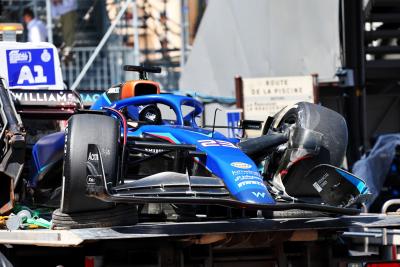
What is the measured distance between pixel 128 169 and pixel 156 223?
0.61m

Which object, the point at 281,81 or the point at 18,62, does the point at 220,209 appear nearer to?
the point at 18,62

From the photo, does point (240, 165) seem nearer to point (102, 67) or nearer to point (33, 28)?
point (33, 28)

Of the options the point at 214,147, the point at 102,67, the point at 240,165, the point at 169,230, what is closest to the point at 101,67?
the point at 102,67

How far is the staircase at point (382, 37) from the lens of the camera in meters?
15.8

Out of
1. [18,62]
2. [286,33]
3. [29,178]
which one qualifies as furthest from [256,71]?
[29,178]

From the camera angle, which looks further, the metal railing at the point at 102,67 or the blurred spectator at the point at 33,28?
the metal railing at the point at 102,67

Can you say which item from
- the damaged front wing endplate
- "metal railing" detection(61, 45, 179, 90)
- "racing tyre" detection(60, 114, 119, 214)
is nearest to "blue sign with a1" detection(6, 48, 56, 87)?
"racing tyre" detection(60, 114, 119, 214)

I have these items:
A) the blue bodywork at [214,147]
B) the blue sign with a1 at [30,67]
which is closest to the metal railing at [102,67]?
the blue sign with a1 at [30,67]

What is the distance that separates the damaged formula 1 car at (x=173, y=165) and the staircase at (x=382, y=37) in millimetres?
7672

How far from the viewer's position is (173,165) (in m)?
7.39

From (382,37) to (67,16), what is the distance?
640cm

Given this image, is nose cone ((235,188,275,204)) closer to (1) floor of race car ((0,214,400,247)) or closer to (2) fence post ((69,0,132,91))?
(1) floor of race car ((0,214,400,247))

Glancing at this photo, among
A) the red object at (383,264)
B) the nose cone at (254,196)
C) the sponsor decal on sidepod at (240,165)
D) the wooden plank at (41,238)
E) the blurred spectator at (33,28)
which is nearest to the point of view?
the wooden plank at (41,238)

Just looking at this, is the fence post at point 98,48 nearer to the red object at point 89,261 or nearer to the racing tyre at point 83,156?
the racing tyre at point 83,156
